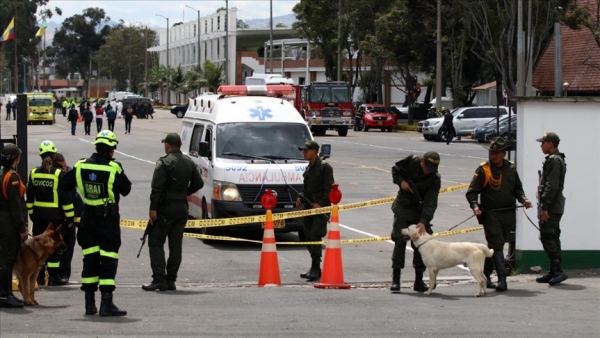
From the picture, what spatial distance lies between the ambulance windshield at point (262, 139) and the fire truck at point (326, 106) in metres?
37.0

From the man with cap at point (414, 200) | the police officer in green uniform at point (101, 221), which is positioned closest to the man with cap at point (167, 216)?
the police officer in green uniform at point (101, 221)

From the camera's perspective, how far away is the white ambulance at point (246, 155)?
15.8 meters

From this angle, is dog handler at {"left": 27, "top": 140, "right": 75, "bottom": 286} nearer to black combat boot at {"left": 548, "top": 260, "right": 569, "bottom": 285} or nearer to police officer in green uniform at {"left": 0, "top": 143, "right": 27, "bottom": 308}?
police officer in green uniform at {"left": 0, "top": 143, "right": 27, "bottom": 308}

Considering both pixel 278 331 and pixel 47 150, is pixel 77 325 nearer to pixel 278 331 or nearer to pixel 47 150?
pixel 278 331

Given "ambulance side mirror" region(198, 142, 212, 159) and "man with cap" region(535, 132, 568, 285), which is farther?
"ambulance side mirror" region(198, 142, 212, 159)

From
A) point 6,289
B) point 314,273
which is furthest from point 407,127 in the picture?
point 6,289

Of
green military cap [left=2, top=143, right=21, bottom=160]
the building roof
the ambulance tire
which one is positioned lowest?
the ambulance tire

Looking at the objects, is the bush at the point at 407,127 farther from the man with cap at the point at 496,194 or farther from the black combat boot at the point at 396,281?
the black combat boot at the point at 396,281

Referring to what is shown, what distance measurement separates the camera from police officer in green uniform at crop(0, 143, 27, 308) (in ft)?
32.6

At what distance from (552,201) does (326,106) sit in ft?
143

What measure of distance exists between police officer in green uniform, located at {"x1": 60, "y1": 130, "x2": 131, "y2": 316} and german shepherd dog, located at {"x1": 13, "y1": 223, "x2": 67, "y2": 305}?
2.27 ft

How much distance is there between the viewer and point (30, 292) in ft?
33.2

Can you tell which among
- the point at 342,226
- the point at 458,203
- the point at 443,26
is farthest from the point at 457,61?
the point at 342,226

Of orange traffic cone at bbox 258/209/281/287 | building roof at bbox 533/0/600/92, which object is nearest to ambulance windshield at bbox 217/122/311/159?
orange traffic cone at bbox 258/209/281/287
